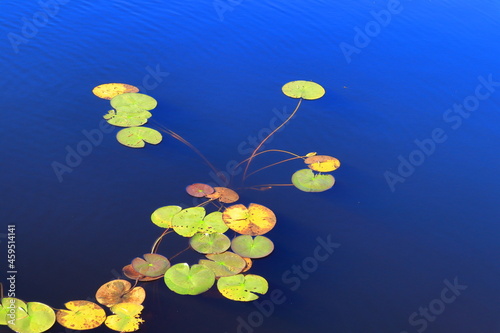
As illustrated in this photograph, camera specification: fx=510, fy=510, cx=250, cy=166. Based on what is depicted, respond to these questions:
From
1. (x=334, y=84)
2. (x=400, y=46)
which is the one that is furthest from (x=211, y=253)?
(x=400, y=46)

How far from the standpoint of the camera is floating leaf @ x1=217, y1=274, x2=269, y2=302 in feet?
12.9

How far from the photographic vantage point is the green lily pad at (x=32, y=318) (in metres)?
3.47

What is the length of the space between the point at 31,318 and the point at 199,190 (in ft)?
6.10

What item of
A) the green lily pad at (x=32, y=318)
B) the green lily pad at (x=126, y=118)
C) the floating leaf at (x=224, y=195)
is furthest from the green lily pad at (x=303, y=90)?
the green lily pad at (x=32, y=318)

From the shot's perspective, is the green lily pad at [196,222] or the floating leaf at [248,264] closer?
the floating leaf at [248,264]

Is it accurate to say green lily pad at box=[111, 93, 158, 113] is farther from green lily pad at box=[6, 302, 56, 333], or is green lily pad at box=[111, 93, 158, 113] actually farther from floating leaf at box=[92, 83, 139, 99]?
green lily pad at box=[6, 302, 56, 333]

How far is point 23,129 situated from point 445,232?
4379mm

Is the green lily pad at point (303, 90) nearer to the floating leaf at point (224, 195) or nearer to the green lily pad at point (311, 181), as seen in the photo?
the green lily pad at point (311, 181)

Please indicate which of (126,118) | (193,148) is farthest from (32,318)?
(126,118)

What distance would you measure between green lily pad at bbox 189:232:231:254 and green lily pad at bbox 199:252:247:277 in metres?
0.05

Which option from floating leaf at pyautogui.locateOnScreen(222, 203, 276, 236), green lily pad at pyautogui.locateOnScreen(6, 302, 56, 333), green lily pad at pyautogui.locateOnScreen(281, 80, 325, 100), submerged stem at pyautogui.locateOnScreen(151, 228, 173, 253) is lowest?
green lily pad at pyautogui.locateOnScreen(6, 302, 56, 333)

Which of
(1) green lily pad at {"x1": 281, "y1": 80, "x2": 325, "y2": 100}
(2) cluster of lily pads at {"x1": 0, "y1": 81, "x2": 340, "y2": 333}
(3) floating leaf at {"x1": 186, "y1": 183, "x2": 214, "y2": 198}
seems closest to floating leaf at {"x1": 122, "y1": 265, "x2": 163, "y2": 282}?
(2) cluster of lily pads at {"x1": 0, "y1": 81, "x2": 340, "y2": 333}

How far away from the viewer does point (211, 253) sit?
13.8ft

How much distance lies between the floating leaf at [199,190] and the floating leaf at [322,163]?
1143mm
